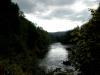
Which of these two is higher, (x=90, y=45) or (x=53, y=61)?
(x=53, y=61)

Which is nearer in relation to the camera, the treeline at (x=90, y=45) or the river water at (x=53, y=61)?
the treeline at (x=90, y=45)

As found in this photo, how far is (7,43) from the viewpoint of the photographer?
57.4m

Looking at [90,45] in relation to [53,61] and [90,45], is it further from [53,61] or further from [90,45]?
[53,61]

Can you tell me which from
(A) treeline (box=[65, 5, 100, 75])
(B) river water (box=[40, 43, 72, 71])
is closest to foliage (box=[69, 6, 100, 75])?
(A) treeline (box=[65, 5, 100, 75])

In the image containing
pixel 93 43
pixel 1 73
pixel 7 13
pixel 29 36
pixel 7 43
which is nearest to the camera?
pixel 93 43

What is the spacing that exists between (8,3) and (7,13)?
2527mm

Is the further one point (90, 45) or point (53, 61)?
point (53, 61)

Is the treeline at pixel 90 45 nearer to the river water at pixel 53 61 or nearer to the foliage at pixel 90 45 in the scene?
the foliage at pixel 90 45

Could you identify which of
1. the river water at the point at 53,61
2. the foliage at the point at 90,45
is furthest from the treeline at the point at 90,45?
the river water at the point at 53,61

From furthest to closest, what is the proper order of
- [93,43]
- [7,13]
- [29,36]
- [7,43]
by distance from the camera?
1. [29,36]
2. [7,13]
3. [7,43]
4. [93,43]

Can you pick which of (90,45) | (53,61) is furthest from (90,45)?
(53,61)

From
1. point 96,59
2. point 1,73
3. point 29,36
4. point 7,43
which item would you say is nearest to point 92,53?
point 96,59

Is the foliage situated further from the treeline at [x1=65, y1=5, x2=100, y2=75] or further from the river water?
the river water

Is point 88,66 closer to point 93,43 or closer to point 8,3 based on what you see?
point 93,43
